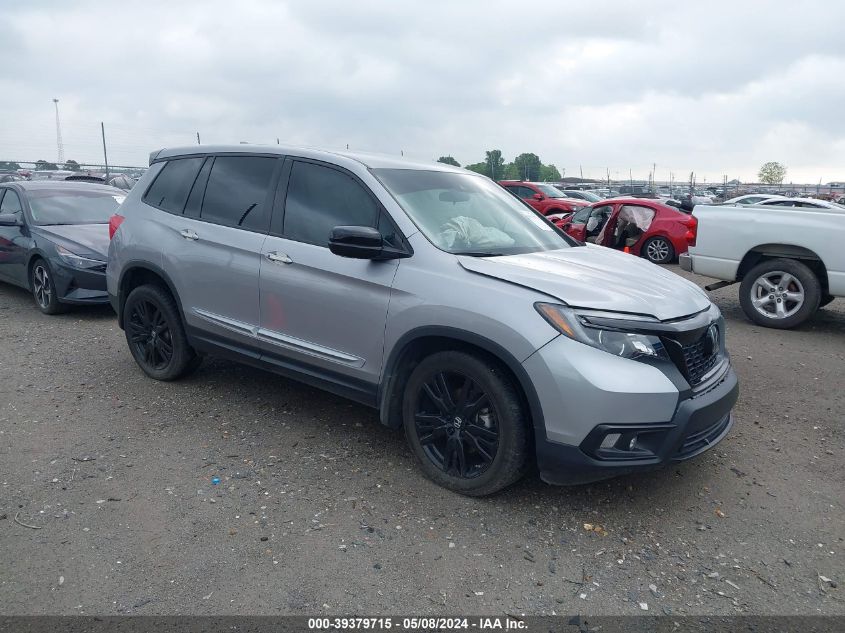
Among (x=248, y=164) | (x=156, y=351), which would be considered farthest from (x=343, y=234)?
(x=156, y=351)

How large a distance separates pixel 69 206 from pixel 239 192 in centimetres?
518

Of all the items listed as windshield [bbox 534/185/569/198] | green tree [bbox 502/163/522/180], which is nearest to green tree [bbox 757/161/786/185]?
green tree [bbox 502/163/522/180]

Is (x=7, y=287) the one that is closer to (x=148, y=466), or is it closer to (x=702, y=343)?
(x=148, y=466)

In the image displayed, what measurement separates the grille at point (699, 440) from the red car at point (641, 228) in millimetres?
9556

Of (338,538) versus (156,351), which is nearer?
(338,538)

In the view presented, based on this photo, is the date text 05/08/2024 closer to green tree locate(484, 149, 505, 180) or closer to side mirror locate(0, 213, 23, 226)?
side mirror locate(0, 213, 23, 226)

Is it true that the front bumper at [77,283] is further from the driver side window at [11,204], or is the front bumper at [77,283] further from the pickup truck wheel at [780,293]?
the pickup truck wheel at [780,293]

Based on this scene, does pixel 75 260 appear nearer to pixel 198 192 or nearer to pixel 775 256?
pixel 198 192

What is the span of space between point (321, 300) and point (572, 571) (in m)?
2.03

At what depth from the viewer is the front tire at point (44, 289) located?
779 cm

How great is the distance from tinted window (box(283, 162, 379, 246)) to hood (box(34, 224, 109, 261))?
14.0 ft

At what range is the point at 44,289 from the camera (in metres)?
7.97

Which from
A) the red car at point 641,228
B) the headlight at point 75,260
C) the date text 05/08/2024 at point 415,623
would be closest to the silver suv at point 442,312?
the date text 05/08/2024 at point 415,623

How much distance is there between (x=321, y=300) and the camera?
4016mm
